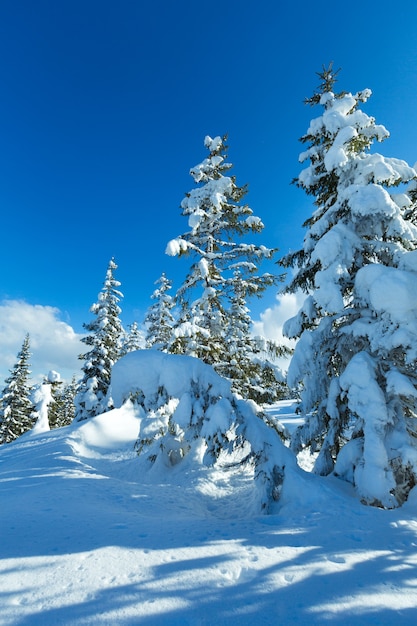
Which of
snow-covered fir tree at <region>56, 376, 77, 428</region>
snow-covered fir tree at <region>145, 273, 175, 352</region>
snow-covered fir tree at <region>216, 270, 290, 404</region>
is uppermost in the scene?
snow-covered fir tree at <region>145, 273, 175, 352</region>

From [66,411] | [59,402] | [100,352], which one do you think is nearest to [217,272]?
[100,352]

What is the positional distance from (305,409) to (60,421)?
154 feet

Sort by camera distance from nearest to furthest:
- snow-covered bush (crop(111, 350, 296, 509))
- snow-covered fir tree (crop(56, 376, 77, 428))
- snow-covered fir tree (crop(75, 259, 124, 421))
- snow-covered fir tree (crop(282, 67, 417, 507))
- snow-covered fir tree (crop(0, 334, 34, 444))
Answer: snow-covered fir tree (crop(282, 67, 417, 507)), snow-covered bush (crop(111, 350, 296, 509)), snow-covered fir tree (crop(75, 259, 124, 421)), snow-covered fir tree (crop(0, 334, 34, 444)), snow-covered fir tree (crop(56, 376, 77, 428))

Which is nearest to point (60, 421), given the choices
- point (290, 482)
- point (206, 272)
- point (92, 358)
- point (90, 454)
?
point (92, 358)

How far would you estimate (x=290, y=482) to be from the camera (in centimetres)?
609

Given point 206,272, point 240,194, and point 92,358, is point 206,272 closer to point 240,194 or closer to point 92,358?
point 240,194

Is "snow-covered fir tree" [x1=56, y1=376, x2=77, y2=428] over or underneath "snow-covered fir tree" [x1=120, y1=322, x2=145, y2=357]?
underneath

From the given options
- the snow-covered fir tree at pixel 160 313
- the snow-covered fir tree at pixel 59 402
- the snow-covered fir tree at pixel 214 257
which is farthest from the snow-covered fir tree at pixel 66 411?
the snow-covered fir tree at pixel 214 257

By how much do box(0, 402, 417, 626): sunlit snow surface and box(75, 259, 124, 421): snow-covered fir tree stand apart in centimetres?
1786

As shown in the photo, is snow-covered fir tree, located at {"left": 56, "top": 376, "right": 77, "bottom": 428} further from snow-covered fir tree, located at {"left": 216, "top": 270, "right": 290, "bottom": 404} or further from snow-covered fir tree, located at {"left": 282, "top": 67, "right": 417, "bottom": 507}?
snow-covered fir tree, located at {"left": 282, "top": 67, "right": 417, "bottom": 507}

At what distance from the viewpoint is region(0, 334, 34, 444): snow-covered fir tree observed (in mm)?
28547

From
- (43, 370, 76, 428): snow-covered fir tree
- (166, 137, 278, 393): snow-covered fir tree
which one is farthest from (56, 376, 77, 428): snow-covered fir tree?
(166, 137, 278, 393): snow-covered fir tree

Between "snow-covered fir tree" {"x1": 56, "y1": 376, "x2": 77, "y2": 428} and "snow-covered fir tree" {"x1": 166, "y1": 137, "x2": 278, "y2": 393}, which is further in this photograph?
"snow-covered fir tree" {"x1": 56, "y1": 376, "x2": 77, "y2": 428}

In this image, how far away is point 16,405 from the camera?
96.8ft
